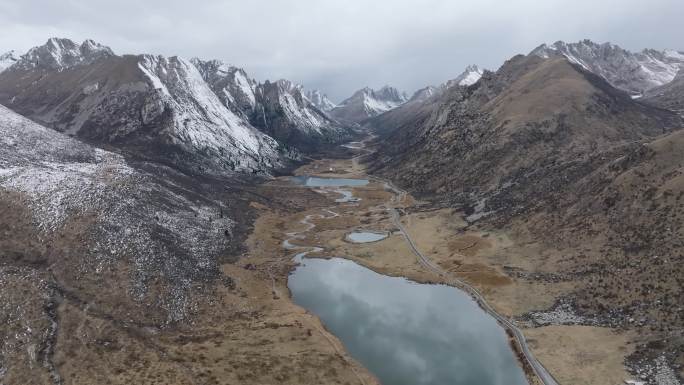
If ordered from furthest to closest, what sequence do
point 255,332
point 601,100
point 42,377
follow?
point 601,100, point 255,332, point 42,377

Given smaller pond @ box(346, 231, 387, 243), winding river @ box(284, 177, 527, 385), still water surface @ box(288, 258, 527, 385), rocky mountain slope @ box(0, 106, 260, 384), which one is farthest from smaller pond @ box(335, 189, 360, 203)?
still water surface @ box(288, 258, 527, 385)

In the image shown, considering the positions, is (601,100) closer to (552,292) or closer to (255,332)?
(552,292)

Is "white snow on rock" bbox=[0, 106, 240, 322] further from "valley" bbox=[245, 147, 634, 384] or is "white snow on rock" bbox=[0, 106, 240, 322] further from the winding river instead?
the winding river

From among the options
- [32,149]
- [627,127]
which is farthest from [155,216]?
[627,127]

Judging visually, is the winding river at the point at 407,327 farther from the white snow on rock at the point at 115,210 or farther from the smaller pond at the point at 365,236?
the white snow on rock at the point at 115,210

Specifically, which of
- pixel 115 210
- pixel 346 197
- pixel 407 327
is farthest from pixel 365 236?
pixel 115 210

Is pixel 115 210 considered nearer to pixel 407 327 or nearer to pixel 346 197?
pixel 407 327
